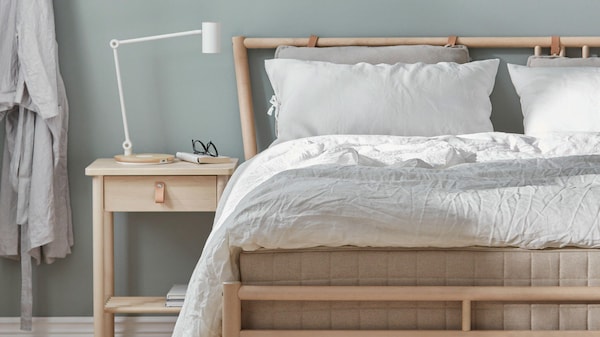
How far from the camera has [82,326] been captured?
3.56 m

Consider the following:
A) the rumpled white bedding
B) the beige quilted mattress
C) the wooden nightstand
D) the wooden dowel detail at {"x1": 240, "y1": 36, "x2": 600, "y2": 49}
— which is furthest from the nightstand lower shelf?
the beige quilted mattress

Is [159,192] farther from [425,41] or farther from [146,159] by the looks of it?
[425,41]

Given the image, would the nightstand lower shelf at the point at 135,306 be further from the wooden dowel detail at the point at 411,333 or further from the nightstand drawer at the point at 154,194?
the wooden dowel detail at the point at 411,333

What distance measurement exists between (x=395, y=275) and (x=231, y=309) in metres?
0.33

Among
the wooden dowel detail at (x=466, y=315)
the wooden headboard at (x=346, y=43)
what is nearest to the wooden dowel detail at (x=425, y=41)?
the wooden headboard at (x=346, y=43)

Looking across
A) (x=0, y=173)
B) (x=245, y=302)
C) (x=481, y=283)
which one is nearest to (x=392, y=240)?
(x=481, y=283)

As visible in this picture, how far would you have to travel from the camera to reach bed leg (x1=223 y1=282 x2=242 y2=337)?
1784 millimetres

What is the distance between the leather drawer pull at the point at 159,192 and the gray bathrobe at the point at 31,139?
45cm

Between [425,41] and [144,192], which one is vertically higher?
[425,41]

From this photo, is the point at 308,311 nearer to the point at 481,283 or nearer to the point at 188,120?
the point at 481,283

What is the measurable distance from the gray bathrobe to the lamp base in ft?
0.93

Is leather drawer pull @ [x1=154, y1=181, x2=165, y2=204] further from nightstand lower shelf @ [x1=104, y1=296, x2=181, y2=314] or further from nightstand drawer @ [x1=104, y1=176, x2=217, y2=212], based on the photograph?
nightstand lower shelf @ [x1=104, y1=296, x2=181, y2=314]

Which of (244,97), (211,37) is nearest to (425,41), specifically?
(244,97)

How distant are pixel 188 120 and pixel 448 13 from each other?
1057 mm
